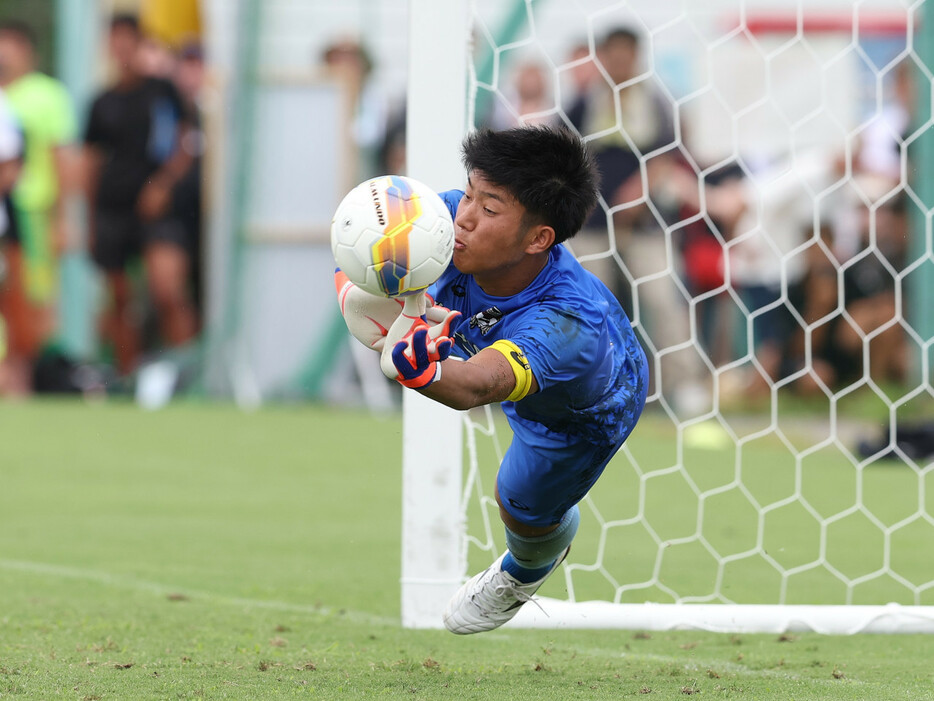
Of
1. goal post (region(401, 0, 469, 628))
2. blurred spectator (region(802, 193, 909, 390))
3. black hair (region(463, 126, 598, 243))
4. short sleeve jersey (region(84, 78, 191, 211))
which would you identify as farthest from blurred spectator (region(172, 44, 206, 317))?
black hair (region(463, 126, 598, 243))

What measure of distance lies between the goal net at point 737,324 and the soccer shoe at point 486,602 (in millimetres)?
365

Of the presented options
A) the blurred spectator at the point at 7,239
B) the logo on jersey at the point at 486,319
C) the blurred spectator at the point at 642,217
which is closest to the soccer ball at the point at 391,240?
the logo on jersey at the point at 486,319

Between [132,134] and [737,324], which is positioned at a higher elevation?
[132,134]

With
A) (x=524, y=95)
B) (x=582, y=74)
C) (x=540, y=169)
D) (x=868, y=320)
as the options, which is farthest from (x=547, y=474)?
(x=524, y=95)

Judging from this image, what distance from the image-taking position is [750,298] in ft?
44.3

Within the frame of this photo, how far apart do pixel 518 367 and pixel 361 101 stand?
9981 mm

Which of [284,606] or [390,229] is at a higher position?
[390,229]

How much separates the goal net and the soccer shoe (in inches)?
14.4

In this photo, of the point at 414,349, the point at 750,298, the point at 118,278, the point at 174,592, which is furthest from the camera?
the point at 118,278

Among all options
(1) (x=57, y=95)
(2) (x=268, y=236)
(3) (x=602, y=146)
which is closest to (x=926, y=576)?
(3) (x=602, y=146)

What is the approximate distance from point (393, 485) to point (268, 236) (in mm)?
5094

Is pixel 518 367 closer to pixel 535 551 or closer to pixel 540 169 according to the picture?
pixel 540 169

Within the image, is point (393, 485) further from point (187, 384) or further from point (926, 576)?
point (187, 384)

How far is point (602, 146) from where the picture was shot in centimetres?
1112
